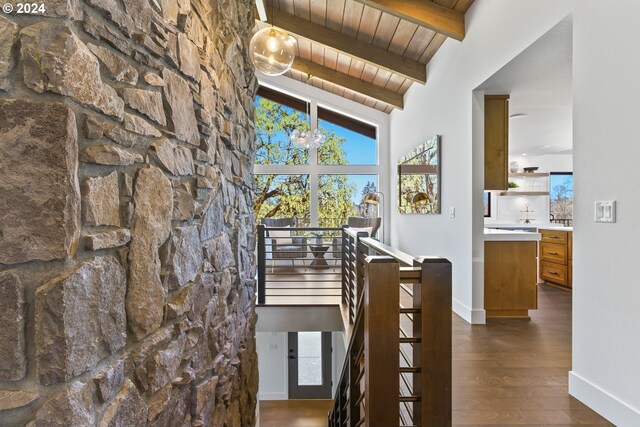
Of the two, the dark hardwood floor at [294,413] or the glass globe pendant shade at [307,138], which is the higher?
the glass globe pendant shade at [307,138]

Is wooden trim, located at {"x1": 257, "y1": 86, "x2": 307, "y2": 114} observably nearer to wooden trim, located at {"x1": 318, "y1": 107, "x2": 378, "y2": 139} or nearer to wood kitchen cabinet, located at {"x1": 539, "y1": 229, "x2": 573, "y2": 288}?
wooden trim, located at {"x1": 318, "y1": 107, "x2": 378, "y2": 139}


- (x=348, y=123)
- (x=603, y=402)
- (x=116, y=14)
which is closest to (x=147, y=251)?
(x=116, y=14)

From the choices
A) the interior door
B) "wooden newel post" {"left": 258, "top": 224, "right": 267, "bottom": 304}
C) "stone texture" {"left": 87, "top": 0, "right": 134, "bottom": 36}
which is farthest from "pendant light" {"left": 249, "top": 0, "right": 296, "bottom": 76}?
the interior door

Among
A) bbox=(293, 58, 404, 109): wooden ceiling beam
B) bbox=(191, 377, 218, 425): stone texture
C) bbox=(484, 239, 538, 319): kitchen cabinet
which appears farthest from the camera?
bbox=(293, 58, 404, 109): wooden ceiling beam

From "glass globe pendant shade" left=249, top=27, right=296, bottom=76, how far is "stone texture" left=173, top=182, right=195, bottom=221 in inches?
70.1

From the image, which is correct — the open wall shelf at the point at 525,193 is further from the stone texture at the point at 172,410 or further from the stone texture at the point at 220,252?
the stone texture at the point at 172,410

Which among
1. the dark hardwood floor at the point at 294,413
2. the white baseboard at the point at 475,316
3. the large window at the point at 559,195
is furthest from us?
the large window at the point at 559,195

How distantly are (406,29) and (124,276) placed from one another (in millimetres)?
4235

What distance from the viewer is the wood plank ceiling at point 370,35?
3326 millimetres

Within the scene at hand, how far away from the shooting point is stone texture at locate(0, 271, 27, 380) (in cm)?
71

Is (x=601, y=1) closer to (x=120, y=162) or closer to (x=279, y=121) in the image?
(x=120, y=162)

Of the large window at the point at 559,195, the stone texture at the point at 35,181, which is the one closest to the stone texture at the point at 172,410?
the stone texture at the point at 35,181

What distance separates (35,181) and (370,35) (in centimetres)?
452

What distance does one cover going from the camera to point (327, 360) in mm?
6711
